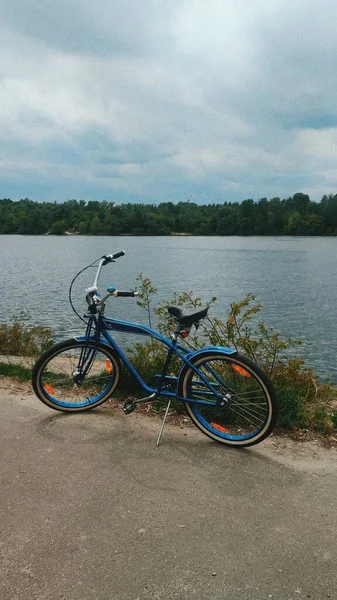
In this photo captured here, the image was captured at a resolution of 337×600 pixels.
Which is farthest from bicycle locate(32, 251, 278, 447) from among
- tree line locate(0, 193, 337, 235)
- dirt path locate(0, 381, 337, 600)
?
tree line locate(0, 193, 337, 235)

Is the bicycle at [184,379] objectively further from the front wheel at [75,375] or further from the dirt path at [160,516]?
the dirt path at [160,516]

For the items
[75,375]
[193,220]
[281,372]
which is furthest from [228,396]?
[193,220]

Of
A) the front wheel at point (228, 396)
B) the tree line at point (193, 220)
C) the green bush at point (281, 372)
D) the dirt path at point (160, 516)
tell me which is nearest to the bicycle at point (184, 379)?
the front wheel at point (228, 396)

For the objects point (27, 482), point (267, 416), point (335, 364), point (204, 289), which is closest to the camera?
point (27, 482)

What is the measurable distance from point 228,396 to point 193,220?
113 metres

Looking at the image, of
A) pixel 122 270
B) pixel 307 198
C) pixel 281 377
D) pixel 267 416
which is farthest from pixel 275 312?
pixel 307 198

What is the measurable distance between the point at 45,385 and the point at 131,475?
1.48 meters

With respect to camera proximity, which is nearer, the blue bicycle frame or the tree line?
the blue bicycle frame

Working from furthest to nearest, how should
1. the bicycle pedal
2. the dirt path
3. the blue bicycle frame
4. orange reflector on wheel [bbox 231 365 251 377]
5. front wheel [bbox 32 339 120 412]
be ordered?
front wheel [bbox 32 339 120 412], the bicycle pedal, the blue bicycle frame, orange reflector on wheel [bbox 231 365 251 377], the dirt path

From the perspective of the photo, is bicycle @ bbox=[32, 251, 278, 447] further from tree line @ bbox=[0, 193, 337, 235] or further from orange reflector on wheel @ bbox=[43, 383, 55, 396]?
tree line @ bbox=[0, 193, 337, 235]

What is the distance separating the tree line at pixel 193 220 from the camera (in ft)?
349

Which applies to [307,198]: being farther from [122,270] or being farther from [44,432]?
[44,432]

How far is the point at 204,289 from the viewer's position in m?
25.7

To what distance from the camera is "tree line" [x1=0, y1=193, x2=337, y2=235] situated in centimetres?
10625
